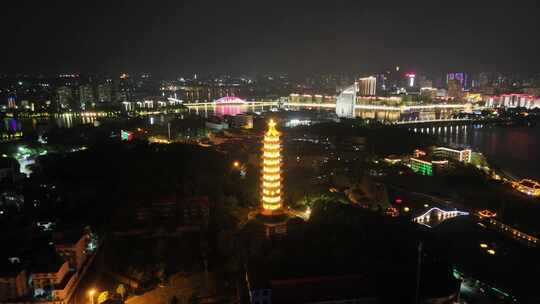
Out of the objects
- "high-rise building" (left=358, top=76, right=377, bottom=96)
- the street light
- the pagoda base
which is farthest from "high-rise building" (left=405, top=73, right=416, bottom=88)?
the street light

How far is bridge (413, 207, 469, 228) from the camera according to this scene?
7.12 m

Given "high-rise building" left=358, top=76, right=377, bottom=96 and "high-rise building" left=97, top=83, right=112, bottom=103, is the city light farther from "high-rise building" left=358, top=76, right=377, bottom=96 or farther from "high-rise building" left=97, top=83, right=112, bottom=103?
"high-rise building" left=358, top=76, right=377, bottom=96

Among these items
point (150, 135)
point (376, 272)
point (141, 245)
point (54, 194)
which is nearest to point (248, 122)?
point (150, 135)

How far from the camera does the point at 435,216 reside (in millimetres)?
7340

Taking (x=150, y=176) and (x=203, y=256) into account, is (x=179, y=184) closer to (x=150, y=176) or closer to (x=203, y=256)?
(x=150, y=176)

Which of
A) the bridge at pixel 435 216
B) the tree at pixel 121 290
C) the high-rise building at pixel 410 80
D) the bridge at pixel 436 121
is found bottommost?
the bridge at pixel 435 216

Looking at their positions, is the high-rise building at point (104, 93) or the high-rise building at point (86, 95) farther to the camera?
the high-rise building at point (104, 93)

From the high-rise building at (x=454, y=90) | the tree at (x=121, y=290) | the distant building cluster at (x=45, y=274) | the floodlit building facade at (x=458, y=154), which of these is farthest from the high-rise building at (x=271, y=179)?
the high-rise building at (x=454, y=90)

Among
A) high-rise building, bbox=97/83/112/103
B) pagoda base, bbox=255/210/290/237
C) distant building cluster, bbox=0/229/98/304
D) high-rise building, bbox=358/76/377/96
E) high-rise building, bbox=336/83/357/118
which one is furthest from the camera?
high-rise building, bbox=358/76/377/96

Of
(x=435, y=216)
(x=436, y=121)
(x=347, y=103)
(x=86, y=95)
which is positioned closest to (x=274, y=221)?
(x=435, y=216)

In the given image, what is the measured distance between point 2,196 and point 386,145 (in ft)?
35.5

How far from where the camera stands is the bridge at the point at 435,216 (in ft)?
23.4

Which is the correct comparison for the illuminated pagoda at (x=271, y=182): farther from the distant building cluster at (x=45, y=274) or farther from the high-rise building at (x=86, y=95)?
the high-rise building at (x=86, y=95)

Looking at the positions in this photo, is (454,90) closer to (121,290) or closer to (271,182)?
(271,182)
